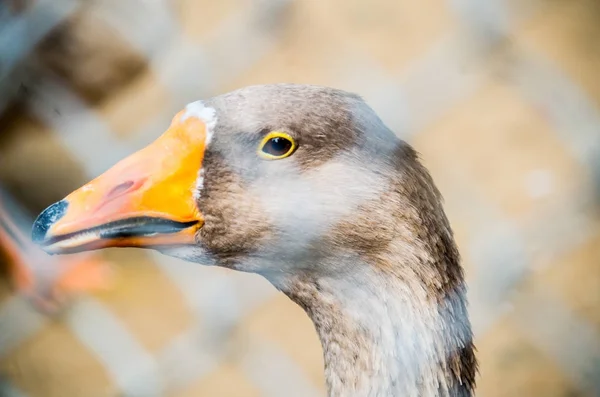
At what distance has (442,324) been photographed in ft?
3.35

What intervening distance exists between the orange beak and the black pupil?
93 mm


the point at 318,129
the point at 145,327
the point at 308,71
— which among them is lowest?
the point at 318,129

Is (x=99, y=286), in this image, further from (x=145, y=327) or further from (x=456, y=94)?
(x=456, y=94)

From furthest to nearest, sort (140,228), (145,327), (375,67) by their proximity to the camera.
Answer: (375,67), (145,327), (140,228)

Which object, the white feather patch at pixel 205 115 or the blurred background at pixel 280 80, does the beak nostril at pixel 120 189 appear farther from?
the blurred background at pixel 280 80

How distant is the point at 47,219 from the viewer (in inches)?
38.2

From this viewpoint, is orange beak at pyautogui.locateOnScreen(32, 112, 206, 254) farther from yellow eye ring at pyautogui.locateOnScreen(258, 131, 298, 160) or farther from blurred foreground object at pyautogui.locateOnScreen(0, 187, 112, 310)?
blurred foreground object at pyautogui.locateOnScreen(0, 187, 112, 310)

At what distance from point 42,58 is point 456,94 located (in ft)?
3.98

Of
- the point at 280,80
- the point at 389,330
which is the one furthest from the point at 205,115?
the point at 280,80

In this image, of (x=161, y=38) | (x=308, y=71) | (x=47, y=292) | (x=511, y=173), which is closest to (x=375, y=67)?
(x=308, y=71)

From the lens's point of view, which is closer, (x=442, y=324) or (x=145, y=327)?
(x=442, y=324)

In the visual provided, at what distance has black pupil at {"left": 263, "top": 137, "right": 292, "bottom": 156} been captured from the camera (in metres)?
0.97

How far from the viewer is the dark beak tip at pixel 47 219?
0.97 m

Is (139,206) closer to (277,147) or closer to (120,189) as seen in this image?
(120,189)
